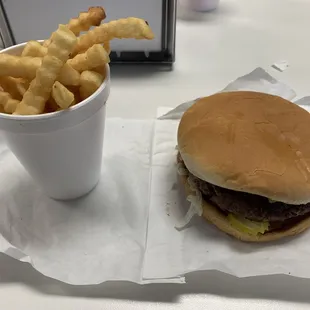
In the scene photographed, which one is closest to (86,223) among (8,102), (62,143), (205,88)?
(62,143)

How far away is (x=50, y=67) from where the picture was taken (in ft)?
1.99

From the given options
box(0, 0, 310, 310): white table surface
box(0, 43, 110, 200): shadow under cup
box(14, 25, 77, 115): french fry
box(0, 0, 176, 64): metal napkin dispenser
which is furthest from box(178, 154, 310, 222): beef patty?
box(0, 0, 176, 64): metal napkin dispenser

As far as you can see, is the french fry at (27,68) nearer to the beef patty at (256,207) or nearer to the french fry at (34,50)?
the french fry at (34,50)

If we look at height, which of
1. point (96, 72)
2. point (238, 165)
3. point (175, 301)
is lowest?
point (175, 301)

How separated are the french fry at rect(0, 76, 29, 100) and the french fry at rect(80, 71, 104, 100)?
103 millimetres

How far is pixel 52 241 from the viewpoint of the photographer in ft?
2.59

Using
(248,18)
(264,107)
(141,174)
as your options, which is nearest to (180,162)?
(141,174)

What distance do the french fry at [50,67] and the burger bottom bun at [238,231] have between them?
39cm

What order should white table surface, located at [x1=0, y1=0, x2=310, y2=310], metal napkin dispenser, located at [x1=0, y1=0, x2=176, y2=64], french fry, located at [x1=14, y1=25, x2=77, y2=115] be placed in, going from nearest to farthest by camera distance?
french fry, located at [x1=14, y1=25, x2=77, y2=115], white table surface, located at [x1=0, y1=0, x2=310, y2=310], metal napkin dispenser, located at [x1=0, y1=0, x2=176, y2=64]

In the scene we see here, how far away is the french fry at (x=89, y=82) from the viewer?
0.66 metres

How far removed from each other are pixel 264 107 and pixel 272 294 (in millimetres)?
386

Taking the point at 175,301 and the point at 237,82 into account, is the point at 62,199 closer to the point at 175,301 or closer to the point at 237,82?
the point at 175,301

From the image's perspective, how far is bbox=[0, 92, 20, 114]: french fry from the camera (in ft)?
2.16

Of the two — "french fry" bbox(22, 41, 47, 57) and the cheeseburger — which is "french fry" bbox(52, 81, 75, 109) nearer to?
"french fry" bbox(22, 41, 47, 57)
